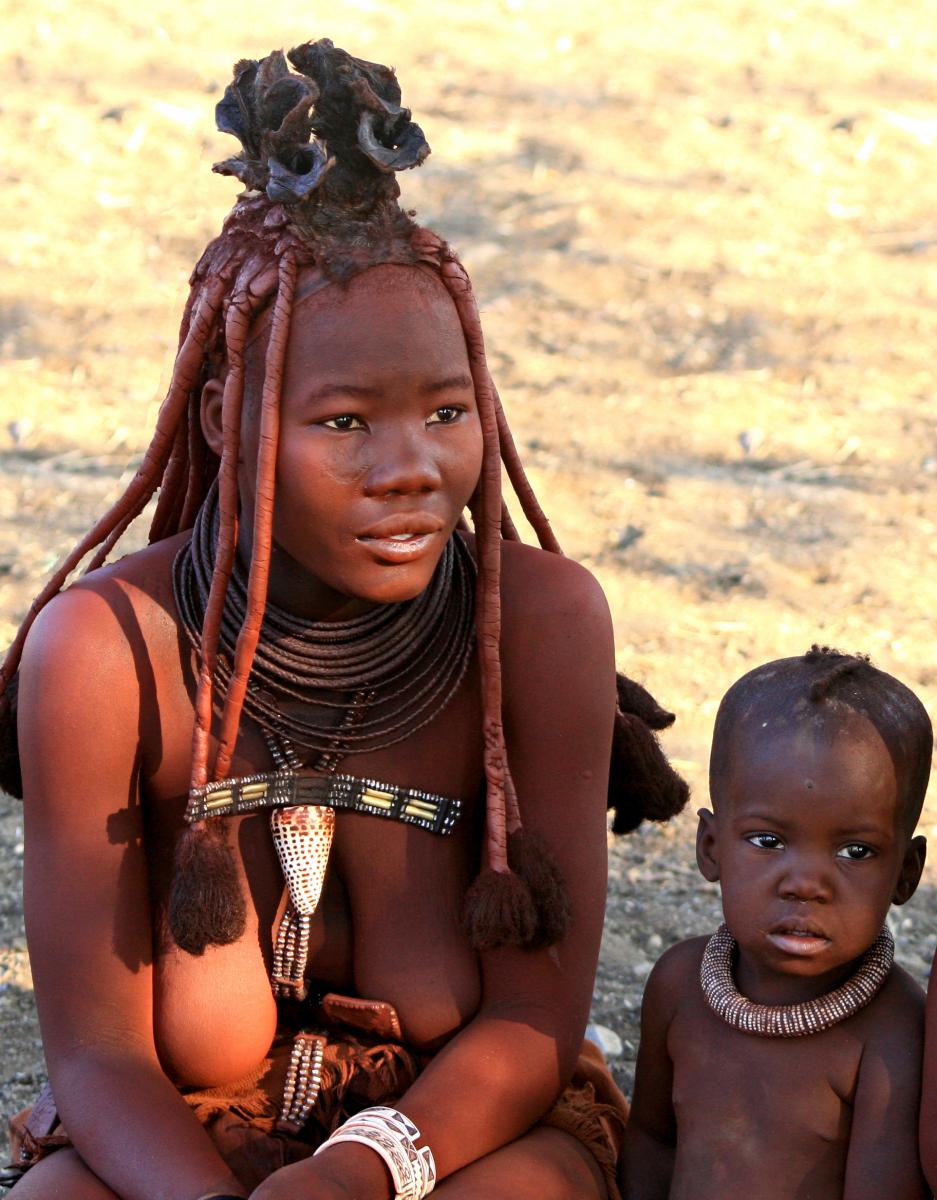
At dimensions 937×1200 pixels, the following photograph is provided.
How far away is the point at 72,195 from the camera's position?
8.61m

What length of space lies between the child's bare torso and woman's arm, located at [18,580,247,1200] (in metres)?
0.75

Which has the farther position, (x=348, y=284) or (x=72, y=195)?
(x=72, y=195)

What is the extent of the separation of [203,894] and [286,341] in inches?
30.1

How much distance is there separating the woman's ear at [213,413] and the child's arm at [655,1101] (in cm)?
104

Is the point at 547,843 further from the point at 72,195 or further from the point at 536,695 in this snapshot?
the point at 72,195

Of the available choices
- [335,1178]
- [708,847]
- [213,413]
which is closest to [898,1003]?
[708,847]

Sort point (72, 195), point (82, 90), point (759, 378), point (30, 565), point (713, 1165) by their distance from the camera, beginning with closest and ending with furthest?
point (713, 1165), point (30, 565), point (759, 378), point (72, 195), point (82, 90)

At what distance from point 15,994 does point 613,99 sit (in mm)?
6934

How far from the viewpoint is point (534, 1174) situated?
2.59 meters

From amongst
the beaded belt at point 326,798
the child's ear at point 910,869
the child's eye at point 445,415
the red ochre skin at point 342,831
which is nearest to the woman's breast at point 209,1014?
the red ochre skin at point 342,831

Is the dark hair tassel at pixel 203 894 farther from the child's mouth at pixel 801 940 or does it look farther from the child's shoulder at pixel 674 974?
the child's mouth at pixel 801 940

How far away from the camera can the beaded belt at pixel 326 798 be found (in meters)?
2.64

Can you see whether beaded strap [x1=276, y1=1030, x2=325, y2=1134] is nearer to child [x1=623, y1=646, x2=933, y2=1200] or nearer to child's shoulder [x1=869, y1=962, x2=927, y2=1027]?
child [x1=623, y1=646, x2=933, y2=1200]

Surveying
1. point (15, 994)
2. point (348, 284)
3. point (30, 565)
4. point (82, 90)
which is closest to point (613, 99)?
point (82, 90)
